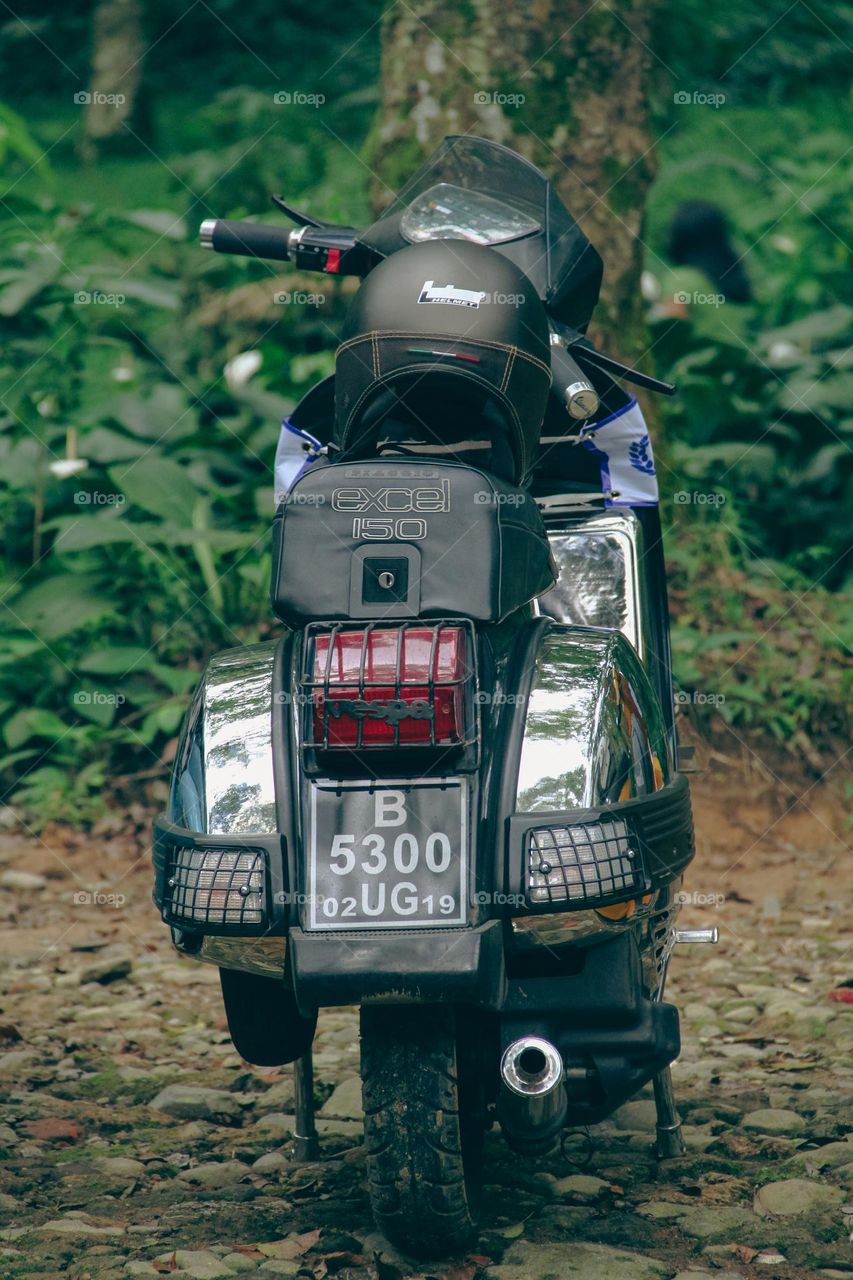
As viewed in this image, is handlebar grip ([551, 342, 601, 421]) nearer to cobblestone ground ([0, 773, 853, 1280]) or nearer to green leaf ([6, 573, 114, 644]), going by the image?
cobblestone ground ([0, 773, 853, 1280])

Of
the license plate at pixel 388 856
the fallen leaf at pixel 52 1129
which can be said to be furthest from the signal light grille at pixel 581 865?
the fallen leaf at pixel 52 1129

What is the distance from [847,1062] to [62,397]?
3.75m

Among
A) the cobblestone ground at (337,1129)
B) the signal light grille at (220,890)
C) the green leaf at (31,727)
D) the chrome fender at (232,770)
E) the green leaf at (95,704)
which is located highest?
the green leaf at (95,704)

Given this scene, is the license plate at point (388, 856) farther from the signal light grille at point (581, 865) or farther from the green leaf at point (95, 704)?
the green leaf at point (95, 704)

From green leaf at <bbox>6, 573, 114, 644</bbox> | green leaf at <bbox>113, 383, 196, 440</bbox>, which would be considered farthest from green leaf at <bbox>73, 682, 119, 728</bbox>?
green leaf at <bbox>113, 383, 196, 440</bbox>

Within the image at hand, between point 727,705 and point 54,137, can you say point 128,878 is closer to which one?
point 727,705

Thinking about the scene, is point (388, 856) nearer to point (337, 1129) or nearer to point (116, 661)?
point (337, 1129)

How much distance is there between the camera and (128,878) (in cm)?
494

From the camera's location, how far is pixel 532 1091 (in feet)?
7.32

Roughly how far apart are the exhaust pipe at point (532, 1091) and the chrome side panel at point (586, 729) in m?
0.35

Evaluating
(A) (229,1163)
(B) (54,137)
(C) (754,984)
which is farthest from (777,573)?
(B) (54,137)

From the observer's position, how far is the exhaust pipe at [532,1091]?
2236mm

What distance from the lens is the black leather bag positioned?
233 cm

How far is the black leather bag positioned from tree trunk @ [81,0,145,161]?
11423 millimetres
